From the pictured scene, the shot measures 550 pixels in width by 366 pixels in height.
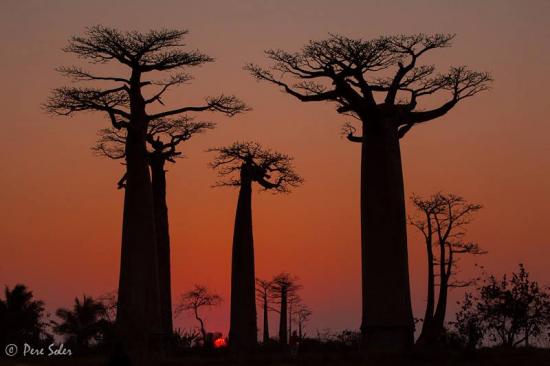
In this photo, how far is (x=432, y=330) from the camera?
91.5ft

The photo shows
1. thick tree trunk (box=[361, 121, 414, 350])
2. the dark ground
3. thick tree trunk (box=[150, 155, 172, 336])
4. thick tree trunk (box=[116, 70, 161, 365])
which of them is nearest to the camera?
the dark ground

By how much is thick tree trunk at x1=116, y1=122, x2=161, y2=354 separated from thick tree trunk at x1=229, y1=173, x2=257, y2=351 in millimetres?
3496

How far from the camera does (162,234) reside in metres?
29.4

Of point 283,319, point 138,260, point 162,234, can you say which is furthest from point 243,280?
point 283,319

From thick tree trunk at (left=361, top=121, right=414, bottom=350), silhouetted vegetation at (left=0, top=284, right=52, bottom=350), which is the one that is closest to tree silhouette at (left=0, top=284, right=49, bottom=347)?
silhouetted vegetation at (left=0, top=284, right=52, bottom=350)

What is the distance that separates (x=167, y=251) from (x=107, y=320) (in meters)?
2.51

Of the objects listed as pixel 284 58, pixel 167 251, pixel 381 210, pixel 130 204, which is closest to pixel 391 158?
pixel 381 210

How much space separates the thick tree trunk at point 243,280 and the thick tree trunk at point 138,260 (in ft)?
11.5

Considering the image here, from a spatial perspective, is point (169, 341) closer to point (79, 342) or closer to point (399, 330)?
point (79, 342)

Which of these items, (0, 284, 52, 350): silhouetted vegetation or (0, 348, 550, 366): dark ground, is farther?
(0, 284, 52, 350): silhouetted vegetation

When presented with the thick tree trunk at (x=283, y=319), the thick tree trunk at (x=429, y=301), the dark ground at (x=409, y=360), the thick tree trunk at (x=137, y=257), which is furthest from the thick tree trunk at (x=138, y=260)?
the thick tree trunk at (x=283, y=319)

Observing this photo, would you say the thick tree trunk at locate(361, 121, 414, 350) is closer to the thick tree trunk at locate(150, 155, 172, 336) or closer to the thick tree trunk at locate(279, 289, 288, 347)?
the thick tree trunk at locate(150, 155, 172, 336)

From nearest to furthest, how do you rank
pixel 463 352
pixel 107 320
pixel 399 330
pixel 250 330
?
1. pixel 463 352
2. pixel 399 330
3. pixel 250 330
4. pixel 107 320

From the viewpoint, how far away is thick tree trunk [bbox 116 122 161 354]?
23312 millimetres
